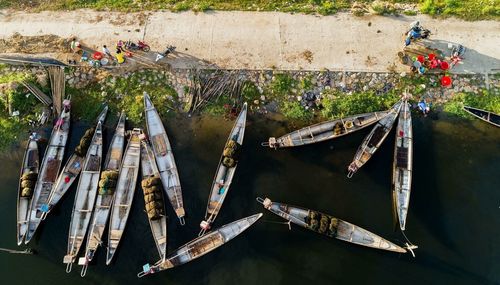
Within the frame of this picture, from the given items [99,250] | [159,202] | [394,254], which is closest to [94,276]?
[99,250]

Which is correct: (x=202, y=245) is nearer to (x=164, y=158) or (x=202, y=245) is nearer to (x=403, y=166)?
(x=164, y=158)

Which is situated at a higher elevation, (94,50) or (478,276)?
(94,50)

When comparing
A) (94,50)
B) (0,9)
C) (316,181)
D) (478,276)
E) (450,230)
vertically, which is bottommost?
(478,276)

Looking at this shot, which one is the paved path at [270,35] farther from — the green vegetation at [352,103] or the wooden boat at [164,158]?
the wooden boat at [164,158]

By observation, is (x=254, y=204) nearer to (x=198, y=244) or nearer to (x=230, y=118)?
(x=198, y=244)

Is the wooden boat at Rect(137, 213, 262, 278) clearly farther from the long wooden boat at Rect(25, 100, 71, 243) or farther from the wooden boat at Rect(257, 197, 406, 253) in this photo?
the long wooden boat at Rect(25, 100, 71, 243)

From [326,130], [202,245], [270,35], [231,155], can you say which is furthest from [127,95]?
[326,130]
